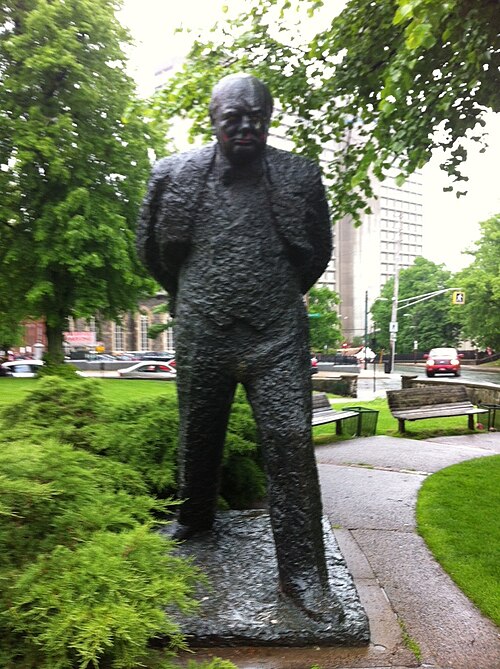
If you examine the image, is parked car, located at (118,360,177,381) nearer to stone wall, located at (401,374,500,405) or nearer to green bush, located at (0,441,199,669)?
stone wall, located at (401,374,500,405)

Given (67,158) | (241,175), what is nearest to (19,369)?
(67,158)

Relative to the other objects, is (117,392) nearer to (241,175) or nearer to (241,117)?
(241,175)

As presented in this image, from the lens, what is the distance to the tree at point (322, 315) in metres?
31.2

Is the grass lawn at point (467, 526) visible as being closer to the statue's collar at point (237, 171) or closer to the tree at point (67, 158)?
the statue's collar at point (237, 171)

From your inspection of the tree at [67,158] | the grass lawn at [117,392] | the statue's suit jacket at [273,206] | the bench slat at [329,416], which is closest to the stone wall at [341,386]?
the grass lawn at [117,392]

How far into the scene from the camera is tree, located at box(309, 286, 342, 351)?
31188 mm

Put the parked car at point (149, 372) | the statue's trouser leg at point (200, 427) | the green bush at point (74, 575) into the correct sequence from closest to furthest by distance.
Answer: the green bush at point (74, 575) → the statue's trouser leg at point (200, 427) → the parked car at point (149, 372)

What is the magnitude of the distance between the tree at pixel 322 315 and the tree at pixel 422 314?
17.9 metres

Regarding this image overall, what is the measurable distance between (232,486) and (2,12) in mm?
20843

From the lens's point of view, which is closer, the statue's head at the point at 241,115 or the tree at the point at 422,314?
the statue's head at the point at 241,115

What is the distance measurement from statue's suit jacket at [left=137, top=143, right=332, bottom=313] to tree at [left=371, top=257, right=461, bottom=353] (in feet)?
181

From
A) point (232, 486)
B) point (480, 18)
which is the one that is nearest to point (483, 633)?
point (232, 486)

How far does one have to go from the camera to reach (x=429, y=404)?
416 inches

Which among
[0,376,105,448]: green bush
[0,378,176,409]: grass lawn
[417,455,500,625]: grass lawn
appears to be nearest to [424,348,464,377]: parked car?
[0,378,176,409]: grass lawn
